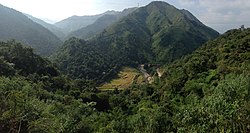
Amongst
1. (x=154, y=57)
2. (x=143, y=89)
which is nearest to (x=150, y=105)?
(x=143, y=89)

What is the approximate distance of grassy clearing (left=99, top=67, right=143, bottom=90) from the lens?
98.0 metres

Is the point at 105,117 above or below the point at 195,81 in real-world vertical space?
below

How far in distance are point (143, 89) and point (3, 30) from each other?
416 ft

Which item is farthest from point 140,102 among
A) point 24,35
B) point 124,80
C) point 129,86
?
point 24,35

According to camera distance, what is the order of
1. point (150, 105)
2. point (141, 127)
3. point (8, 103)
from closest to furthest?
1. point (8, 103)
2. point (141, 127)
3. point (150, 105)

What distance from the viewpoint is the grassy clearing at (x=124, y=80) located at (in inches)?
3858

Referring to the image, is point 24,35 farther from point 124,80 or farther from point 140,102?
point 140,102

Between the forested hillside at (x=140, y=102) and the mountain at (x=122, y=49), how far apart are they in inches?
1121

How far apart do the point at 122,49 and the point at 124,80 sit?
4259cm

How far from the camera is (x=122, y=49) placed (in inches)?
5802

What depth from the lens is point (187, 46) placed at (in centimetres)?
15125

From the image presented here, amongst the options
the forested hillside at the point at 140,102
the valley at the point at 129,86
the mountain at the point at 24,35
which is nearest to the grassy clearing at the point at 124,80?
the valley at the point at 129,86

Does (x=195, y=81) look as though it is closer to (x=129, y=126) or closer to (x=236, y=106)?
(x=129, y=126)

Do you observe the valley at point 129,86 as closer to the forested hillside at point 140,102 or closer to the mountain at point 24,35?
the forested hillside at point 140,102
